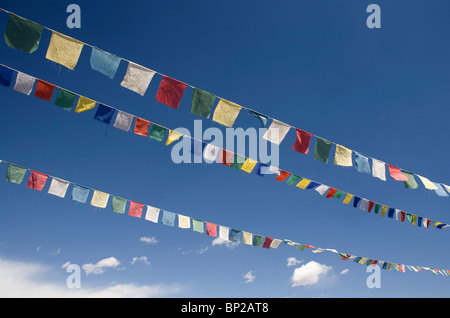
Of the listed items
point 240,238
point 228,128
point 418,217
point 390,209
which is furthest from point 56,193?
point 418,217

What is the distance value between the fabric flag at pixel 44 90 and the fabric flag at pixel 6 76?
1.37 feet

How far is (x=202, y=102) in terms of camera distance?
559cm

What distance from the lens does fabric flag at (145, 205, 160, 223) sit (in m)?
8.09

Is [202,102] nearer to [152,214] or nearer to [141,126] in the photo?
[141,126]

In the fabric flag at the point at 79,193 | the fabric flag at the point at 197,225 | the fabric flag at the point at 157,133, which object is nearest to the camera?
the fabric flag at the point at 157,133

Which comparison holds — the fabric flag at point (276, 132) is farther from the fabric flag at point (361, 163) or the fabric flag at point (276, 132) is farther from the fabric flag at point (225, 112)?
the fabric flag at point (361, 163)

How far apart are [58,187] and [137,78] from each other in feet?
13.0

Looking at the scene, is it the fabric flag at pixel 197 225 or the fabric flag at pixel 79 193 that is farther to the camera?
the fabric flag at pixel 197 225

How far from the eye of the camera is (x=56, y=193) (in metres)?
7.20

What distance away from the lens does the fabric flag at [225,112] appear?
568 centimetres

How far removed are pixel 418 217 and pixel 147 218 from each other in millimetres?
8498

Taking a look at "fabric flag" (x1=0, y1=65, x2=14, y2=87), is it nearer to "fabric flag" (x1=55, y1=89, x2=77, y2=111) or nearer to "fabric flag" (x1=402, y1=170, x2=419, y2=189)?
A: "fabric flag" (x1=55, y1=89, x2=77, y2=111)

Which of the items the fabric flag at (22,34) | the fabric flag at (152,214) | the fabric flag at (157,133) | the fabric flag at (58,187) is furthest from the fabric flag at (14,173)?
the fabric flag at (22,34)
